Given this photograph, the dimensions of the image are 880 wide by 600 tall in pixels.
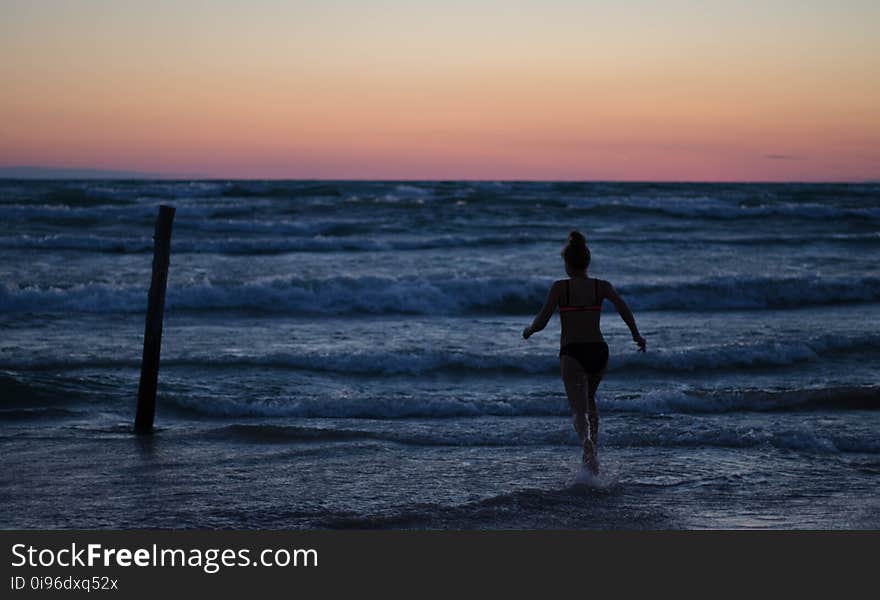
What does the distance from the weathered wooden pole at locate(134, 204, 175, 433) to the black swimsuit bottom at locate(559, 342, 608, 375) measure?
435cm

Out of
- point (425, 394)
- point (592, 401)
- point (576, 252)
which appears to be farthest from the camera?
point (425, 394)

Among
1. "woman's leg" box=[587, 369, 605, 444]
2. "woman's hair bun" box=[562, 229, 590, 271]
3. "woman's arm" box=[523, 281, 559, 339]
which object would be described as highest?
"woman's hair bun" box=[562, 229, 590, 271]

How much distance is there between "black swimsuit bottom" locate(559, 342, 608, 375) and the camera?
711 cm

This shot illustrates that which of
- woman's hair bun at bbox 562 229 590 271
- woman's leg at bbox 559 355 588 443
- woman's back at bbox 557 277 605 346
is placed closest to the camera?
woman's hair bun at bbox 562 229 590 271

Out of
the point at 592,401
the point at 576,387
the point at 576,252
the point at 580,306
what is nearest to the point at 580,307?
the point at 580,306

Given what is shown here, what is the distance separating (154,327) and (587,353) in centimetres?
470

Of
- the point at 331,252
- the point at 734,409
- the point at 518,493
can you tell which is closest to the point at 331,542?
the point at 518,493

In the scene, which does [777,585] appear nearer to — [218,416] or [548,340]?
[218,416]

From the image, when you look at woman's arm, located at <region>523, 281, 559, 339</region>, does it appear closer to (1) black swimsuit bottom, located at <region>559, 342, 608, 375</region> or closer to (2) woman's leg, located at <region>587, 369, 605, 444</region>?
(1) black swimsuit bottom, located at <region>559, 342, 608, 375</region>

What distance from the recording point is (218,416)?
1045cm

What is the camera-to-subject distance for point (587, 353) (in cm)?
711

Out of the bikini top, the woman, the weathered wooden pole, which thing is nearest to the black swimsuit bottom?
the woman

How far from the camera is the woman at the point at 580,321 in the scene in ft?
22.7

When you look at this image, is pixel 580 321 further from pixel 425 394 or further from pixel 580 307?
pixel 425 394
